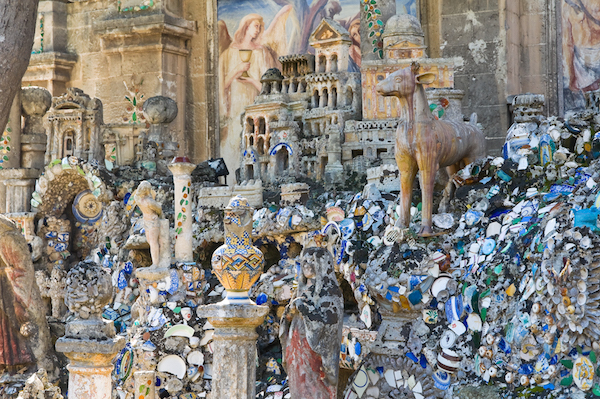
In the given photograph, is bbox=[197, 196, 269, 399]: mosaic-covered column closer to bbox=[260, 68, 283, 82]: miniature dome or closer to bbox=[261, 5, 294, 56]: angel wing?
bbox=[260, 68, 283, 82]: miniature dome

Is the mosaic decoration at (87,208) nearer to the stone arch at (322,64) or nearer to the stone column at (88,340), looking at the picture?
the stone arch at (322,64)

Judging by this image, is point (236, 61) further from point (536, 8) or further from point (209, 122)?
point (536, 8)

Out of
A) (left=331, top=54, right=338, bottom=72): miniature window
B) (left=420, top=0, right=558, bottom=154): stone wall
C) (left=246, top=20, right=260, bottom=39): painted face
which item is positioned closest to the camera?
(left=420, top=0, right=558, bottom=154): stone wall

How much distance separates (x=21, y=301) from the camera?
12.6 meters

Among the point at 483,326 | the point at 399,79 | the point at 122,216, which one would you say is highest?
the point at 399,79

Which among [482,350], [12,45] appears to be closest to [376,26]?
[12,45]

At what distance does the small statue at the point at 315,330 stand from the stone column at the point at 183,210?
4541 mm

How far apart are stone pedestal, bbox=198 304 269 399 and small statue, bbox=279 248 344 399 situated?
0.34m

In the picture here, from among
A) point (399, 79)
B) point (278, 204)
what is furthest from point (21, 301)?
point (399, 79)

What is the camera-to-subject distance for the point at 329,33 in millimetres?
14938

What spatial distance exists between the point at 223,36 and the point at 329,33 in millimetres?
3597

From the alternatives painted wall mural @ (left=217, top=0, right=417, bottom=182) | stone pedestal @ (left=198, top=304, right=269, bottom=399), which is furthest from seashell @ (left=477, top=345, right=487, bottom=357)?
painted wall mural @ (left=217, top=0, right=417, bottom=182)

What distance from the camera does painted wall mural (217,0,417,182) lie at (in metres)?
17.3

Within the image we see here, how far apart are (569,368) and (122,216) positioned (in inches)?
327
